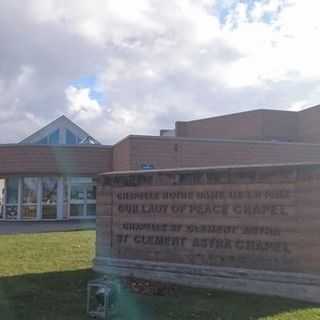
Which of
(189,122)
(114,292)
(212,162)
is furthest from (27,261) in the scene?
(189,122)

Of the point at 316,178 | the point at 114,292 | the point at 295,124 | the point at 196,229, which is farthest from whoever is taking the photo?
the point at 295,124

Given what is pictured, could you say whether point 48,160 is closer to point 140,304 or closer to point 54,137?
point 54,137

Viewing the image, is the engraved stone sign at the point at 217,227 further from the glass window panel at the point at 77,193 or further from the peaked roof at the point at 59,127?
the peaked roof at the point at 59,127

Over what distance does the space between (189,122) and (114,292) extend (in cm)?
4979

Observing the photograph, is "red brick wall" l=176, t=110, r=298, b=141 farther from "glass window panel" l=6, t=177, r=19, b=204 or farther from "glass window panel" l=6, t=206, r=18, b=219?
"glass window panel" l=6, t=206, r=18, b=219

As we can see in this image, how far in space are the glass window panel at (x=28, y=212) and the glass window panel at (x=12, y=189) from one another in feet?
2.47

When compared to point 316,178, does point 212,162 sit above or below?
above

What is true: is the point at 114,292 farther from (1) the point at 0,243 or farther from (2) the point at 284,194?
(1) the point at 0,243

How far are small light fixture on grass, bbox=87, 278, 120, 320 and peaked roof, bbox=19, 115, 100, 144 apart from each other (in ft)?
109

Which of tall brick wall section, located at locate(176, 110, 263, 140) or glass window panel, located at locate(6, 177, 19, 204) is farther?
tall brick wall section, located at locate(176, 110, 263, 140)

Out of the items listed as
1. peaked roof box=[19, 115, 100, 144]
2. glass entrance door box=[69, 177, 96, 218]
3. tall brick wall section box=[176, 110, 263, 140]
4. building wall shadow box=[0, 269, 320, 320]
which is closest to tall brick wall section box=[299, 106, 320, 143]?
tall brick wall section box=[176, 110, 263, 140]

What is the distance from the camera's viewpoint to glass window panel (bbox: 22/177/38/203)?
35.6 m

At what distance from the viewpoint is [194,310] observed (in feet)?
26.5

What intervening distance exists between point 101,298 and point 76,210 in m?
28.4
